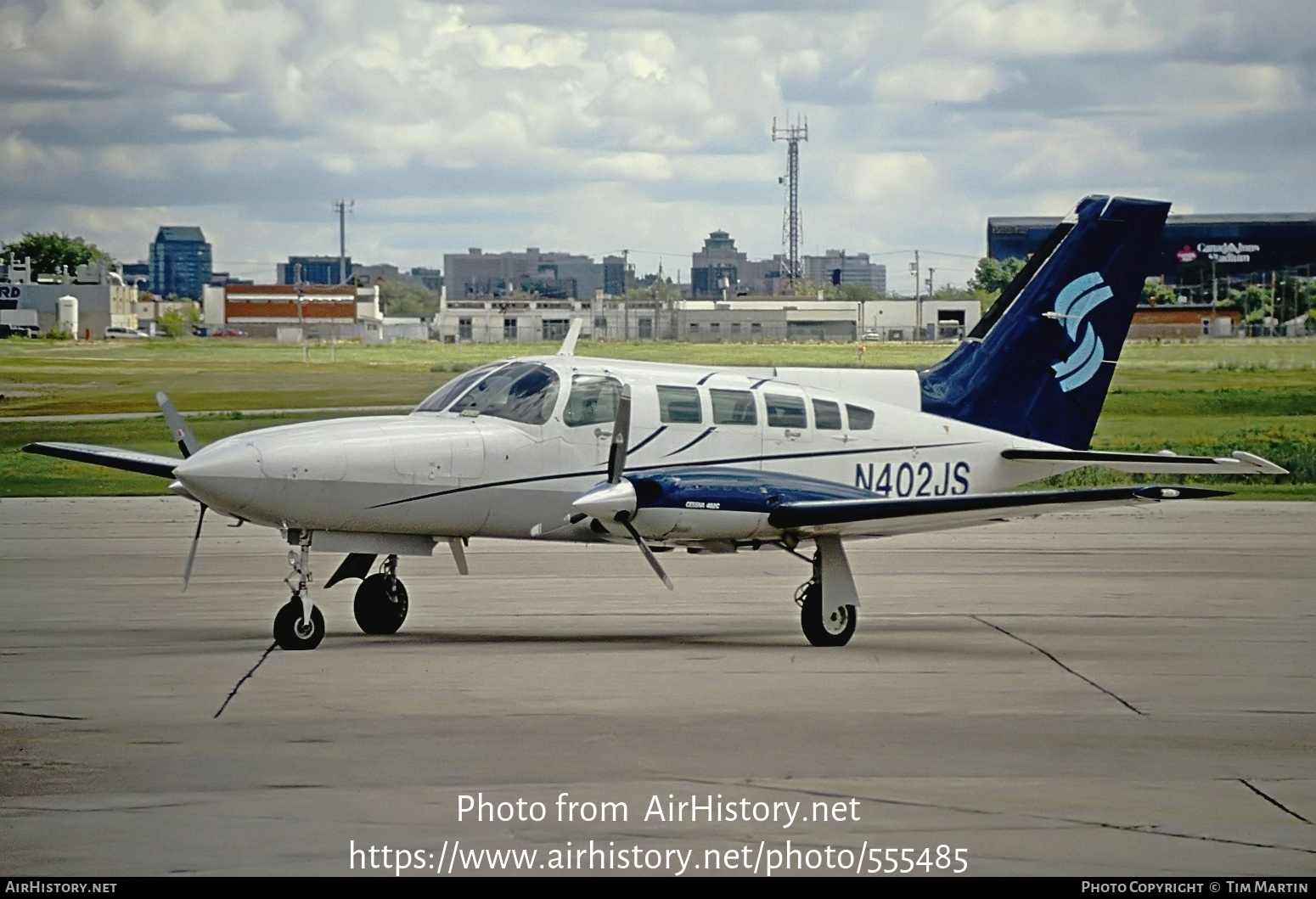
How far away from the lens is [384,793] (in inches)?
348

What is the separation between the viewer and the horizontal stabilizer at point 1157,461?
1416 cm

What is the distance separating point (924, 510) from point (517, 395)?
360 cm

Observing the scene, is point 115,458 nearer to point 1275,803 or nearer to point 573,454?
point 573,454

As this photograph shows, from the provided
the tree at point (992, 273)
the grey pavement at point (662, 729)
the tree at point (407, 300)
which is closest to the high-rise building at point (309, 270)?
the tree at point (407, 300)

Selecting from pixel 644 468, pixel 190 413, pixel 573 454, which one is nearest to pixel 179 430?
pixel 573 454

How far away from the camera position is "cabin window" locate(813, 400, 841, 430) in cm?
1611

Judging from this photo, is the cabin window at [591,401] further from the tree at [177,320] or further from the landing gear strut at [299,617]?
the tree at [177,320]

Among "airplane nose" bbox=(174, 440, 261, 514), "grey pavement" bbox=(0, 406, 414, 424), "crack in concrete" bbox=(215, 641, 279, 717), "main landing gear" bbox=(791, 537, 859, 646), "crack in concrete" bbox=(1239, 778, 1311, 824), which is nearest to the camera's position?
"crack in concrete" bbox=(1239, 778, 1311, 824)

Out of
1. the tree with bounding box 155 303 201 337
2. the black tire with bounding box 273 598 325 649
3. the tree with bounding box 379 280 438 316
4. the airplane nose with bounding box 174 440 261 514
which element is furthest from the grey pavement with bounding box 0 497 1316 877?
the tree with bounding box 379 280 438 316

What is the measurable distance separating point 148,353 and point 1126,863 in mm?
38687

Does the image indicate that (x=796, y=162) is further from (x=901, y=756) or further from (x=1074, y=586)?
(x=901, y=756)

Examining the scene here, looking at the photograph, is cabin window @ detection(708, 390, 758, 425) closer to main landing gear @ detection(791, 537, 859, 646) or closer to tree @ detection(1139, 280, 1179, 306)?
main landing gear @ detection(791, 537, 859, 646)

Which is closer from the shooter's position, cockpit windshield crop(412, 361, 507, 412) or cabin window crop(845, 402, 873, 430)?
cockpit windshield crop(412, 361, 507, 412)

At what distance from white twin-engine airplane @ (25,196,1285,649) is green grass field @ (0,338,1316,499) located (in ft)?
72.2
